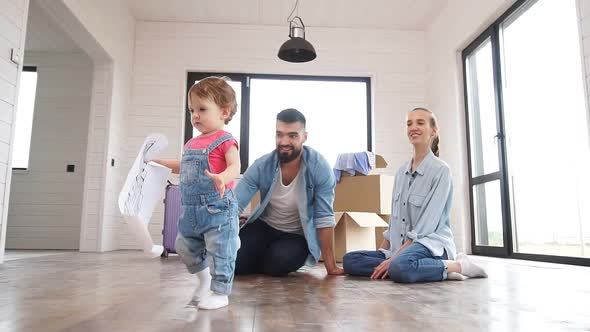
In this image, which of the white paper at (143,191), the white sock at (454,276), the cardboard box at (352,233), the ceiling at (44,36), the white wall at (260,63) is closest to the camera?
the white paper at (143,191)

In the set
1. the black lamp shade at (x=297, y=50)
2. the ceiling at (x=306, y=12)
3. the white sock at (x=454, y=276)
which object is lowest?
the white sock at (x=454, y=276)

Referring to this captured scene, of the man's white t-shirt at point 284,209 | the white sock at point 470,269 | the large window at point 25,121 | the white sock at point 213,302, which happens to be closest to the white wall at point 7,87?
the man's white t-shirt at point 284,209

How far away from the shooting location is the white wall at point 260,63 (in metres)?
5.60

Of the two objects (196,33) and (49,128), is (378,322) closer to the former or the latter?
(196,33)

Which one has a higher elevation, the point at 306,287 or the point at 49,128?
the point at 49,128

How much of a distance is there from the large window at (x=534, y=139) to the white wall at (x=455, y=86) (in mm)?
118

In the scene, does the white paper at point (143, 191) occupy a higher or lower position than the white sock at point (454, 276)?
higher

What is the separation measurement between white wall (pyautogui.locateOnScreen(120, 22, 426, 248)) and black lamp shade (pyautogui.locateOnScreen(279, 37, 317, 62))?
1861mm

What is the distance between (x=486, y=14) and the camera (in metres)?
4.30

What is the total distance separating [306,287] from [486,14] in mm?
3653

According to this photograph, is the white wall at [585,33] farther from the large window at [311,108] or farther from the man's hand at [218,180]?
the large window at [311,108]

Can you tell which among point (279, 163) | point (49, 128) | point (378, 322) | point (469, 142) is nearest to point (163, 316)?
point (378, 322)

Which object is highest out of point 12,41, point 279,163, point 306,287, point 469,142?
point 12,41

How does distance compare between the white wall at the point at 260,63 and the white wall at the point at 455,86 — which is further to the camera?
the white wall at the point at 260,63
